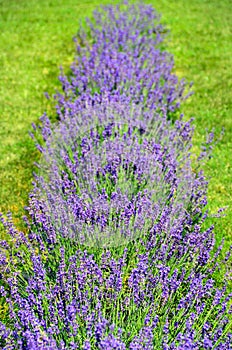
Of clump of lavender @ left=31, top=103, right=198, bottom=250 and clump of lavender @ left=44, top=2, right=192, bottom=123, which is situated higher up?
clump of lavender @ left=44, top=2, right=192, bottom=123

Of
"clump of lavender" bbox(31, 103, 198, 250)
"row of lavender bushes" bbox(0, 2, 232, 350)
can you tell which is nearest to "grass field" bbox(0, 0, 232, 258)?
"row of lavender bushes" bbox(0, 2, 232, 350)

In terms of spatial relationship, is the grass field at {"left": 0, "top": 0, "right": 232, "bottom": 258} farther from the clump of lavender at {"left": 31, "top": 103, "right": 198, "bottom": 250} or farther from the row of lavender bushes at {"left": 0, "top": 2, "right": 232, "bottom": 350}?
the clump of lavender at {"left": 31, "top": 103, "right": 198, "bottom": 250}

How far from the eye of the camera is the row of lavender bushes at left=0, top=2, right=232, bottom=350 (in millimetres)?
3389

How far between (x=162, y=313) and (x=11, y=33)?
6.40 meters

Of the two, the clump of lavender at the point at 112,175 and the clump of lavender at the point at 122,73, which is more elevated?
the clump of lavender at the point at 122,73

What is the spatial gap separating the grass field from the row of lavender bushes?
36cm

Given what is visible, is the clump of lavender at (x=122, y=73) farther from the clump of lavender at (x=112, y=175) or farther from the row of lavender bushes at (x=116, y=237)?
the clump of lavender at (x=112, y=175)

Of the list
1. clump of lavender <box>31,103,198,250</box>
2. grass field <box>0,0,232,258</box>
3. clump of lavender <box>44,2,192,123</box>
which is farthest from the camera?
clump of lavender <box>44,2,192,123</box>

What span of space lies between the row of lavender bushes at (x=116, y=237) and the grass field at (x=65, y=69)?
0.36m

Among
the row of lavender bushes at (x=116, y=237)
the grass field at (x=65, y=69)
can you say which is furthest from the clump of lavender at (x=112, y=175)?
the grass field at (x=65, y=69)

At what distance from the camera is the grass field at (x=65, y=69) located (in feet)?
18.3

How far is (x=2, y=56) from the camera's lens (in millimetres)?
7984

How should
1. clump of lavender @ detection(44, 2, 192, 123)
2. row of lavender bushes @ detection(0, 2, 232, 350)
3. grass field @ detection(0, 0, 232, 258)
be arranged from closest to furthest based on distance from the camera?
1. row of lavender bushes @ detection(0, 2, 232, 350)
2. grass field @ detection(0, 0, 232, 258)
3. clump of lavender @ detection(44, 2, 192, 123)

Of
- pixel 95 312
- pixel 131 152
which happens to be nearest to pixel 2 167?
pixel 131 152
